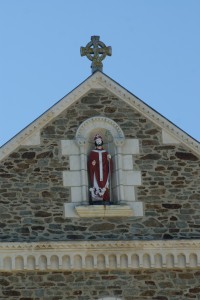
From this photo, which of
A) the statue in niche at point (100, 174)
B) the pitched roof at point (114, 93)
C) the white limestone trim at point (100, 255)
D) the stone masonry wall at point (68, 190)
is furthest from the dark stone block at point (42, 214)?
the pitched roof at point (114, 93)

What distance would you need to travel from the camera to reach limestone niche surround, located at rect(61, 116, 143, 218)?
18.3m

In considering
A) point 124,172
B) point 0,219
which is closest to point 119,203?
point 124,172

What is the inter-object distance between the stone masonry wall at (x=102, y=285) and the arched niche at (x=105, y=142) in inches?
63.8

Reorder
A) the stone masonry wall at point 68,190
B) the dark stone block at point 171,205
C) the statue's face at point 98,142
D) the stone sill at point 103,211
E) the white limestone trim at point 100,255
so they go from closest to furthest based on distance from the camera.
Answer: the white limestone trim at point 100,255 < the stone masonry wall at point 68,190 < the stone sill at point 103,211 < the dark stone block at point 171,205 < the statue's face at point 98,142

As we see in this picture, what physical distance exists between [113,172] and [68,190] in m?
1.03

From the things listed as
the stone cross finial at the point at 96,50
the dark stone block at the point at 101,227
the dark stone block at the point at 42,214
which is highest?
the stone cross finial at the point at 96,50

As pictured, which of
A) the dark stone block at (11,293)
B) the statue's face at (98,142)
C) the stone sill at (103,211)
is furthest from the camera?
the statue's face at (98,142)

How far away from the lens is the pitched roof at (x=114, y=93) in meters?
18.9

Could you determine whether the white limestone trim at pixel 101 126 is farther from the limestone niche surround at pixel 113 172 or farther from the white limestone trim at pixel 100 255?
the white limestone trim at pixel 100 255

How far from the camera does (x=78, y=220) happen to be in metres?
18.2

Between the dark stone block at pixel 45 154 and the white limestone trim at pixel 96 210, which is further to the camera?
the dark stone block at pixel 45 154

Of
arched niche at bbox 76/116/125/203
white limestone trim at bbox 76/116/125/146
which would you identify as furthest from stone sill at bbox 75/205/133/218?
white limestone trim at bbox 76/116/125/146

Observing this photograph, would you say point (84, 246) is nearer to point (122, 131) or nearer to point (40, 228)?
point (40, 228)

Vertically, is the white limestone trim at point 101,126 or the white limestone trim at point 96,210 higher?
the white limestone trim at point 101,126
